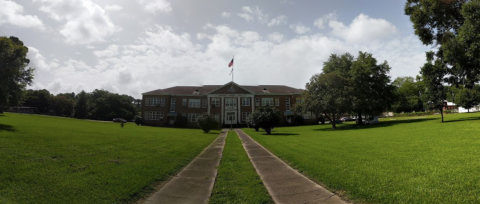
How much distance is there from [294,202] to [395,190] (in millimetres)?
2266

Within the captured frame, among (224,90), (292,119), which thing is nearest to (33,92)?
(224,90)

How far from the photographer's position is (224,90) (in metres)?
58.8

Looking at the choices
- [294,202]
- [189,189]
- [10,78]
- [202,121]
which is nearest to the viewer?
[294,202]

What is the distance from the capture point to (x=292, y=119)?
59.1m

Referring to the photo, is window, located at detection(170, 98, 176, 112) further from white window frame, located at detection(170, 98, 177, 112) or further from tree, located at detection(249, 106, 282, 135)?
tree, located at detection(249, 106, 282, 135)

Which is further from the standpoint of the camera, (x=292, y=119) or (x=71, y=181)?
(x=292, y=119)

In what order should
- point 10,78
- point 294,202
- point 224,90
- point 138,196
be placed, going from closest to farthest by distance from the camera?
point 294,202, point 138,196, point 10,78, point 224,90

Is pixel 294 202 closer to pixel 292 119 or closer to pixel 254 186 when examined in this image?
pixel 254 186

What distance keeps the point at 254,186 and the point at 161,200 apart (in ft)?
7.87

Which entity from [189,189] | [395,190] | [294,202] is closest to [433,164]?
[395,190]

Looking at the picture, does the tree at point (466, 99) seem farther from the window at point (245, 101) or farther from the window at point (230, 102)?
the window at point (230, 102)

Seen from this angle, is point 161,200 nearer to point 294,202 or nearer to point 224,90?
point 294,202

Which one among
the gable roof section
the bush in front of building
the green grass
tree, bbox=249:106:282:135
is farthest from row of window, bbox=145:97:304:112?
the green grass

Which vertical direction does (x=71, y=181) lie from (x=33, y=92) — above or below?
below
